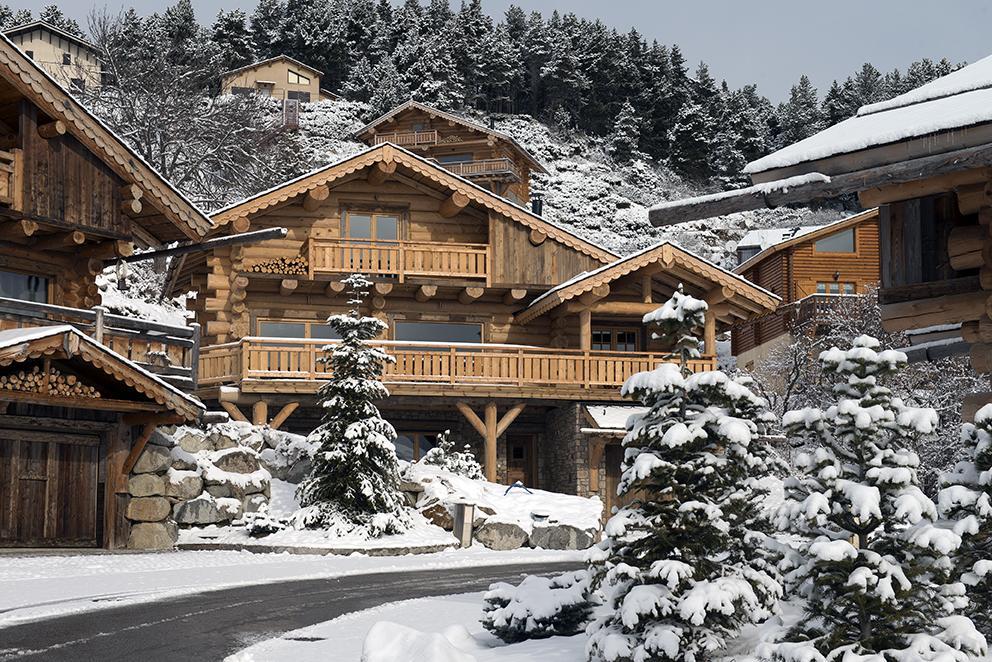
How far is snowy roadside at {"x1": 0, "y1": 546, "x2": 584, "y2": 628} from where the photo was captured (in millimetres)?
12969

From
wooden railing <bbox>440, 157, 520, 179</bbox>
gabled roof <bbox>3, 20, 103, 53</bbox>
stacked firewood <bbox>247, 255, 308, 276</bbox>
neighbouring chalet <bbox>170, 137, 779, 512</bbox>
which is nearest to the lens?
neighbouring chalet <bbox>170, 137, 779, 512</bbox>

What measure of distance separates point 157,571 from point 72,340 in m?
4.26

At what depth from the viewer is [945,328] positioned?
1456cm

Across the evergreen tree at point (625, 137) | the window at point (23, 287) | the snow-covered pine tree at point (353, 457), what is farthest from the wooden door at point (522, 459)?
the evergreen tree at point (625, 137)

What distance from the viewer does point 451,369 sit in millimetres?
29812

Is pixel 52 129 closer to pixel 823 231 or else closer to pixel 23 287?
pixel 23 287

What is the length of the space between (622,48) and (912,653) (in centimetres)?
8938

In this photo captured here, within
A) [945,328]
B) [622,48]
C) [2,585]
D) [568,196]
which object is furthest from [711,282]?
[622,48]

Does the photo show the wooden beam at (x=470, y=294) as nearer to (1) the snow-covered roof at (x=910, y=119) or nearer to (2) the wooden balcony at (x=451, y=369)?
(2) the wooden balcony at (x=451, y=369)

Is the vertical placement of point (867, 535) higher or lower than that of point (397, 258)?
lower

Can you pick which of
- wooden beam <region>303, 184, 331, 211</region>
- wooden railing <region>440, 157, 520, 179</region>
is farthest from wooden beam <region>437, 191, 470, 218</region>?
wooden railing <region>440, 157, 520, 179</region>

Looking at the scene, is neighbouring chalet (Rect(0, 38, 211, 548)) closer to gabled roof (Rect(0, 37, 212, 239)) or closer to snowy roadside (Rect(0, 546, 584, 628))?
gabled roof (Rect(0, 37, 212, 239))

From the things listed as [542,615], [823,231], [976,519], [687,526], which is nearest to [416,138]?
[823,231]

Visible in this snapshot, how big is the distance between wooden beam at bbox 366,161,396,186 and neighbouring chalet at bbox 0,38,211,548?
8981mm
